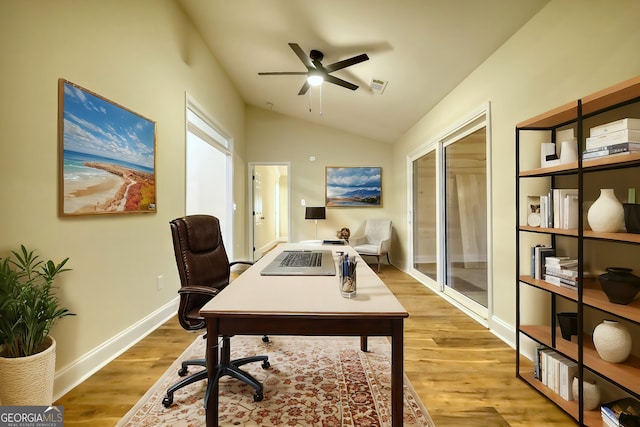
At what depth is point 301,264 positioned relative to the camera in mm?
1862

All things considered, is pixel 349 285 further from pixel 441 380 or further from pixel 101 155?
pixel 101 155

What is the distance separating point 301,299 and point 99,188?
1775 millimetres

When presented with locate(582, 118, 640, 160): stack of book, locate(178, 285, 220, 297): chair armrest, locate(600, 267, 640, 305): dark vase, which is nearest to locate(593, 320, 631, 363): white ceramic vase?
locate(600, 267, 640, 305): dark vase

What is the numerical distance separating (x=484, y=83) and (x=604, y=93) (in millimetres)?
1568

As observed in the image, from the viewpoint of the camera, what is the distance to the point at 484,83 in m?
2.72

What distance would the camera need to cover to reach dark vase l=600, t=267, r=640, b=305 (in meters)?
1.32

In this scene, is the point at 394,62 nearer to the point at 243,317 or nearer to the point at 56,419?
the point at 243,317

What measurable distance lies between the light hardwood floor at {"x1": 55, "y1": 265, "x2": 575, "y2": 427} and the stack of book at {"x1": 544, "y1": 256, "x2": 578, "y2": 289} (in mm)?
681

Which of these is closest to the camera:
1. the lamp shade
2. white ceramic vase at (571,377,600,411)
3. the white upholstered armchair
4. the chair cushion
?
white ceramic vase at (571,377,600,411)

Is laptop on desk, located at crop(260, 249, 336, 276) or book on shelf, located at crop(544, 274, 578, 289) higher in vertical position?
laptop on desk, located at crop(260, 249, 336, 276)

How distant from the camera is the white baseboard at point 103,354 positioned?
1754 mm

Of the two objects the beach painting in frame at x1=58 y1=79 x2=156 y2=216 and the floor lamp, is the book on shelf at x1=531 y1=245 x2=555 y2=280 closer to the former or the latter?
the beach painting in frame at x1=58 y1=79 x2=156 y2=216

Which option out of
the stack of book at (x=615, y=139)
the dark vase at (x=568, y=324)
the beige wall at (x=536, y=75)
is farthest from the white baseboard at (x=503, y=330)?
the stack of book at (x=615, y=139)

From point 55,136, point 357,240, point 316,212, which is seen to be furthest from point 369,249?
point 55,136
